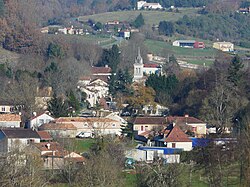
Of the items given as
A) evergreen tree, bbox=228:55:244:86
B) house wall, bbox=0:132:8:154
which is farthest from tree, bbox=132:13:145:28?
house wall, bbox=0:132:8:154

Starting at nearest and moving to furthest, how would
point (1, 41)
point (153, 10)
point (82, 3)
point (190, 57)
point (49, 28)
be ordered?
point (1, 41), point (190, 57), point (49, 28), point (153, 10), point (82, 3)

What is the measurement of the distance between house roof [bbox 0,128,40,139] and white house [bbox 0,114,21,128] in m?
3.23

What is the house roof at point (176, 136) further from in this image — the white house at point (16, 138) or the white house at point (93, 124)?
the white house at point (16, 138)

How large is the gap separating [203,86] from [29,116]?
7465 millimetres

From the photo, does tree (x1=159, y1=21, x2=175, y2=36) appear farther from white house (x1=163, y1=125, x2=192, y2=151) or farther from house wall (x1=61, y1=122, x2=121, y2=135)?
white house (x1=163, y1=125, x2=192, y2=151)

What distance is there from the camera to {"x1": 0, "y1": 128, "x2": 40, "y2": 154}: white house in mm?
31734

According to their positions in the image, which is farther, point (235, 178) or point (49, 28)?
point (49, 28)

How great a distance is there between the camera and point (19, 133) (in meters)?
33.7

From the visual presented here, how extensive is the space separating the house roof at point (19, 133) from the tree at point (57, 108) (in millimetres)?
4839

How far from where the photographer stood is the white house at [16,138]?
31734 millimetres

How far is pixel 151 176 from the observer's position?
Result: 982 inches

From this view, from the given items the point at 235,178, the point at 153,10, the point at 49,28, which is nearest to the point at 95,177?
the point at 235,178

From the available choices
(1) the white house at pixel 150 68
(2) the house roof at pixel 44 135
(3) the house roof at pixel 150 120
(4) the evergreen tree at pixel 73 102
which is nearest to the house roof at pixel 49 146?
(2) the house roof at pixel 44 135

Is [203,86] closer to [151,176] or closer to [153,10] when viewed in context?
[151,176]
